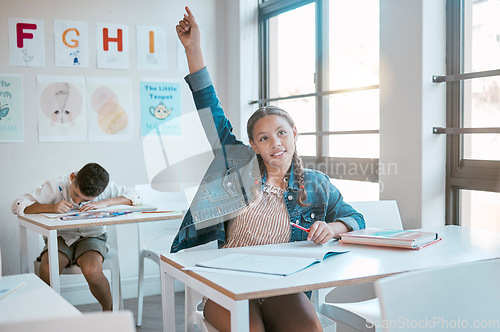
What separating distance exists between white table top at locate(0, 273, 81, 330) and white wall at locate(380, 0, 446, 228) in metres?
1.81

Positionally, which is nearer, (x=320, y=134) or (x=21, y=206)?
(x=21, y=206)

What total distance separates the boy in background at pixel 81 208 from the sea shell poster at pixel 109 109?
0.71 m

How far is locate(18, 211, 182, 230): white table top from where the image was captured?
8.68ft

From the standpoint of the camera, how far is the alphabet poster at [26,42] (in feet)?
11.9

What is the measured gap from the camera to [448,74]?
259cm

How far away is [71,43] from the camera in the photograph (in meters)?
3.80

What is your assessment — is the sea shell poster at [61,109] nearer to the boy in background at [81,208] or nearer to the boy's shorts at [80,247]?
the boy in background at [81,208]

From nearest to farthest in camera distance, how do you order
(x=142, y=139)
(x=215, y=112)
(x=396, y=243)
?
(x=396, y=243) < (x=215, y=112) < (x=142, y=139)

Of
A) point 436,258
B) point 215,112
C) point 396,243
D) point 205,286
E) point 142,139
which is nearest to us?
point 205,286

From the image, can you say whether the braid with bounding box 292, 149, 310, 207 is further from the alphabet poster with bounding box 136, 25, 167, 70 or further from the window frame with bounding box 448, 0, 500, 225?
the alphabet poster with bounding box 136, 25, 167, 70

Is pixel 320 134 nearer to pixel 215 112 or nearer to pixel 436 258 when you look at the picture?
pixel 215 112

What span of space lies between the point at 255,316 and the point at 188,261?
0.27 meters

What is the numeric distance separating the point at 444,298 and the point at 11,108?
131 inches

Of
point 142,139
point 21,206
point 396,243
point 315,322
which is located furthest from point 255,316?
point 142,139
